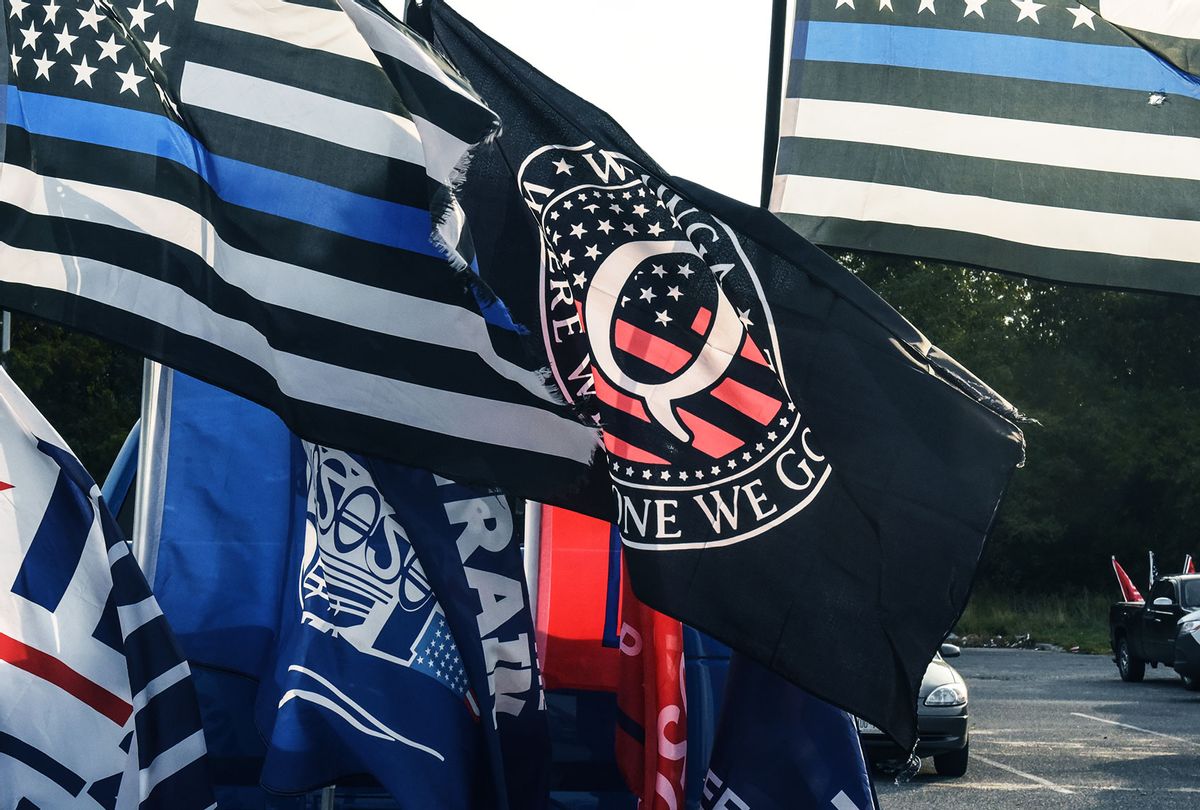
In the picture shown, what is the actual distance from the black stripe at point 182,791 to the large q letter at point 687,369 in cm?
148

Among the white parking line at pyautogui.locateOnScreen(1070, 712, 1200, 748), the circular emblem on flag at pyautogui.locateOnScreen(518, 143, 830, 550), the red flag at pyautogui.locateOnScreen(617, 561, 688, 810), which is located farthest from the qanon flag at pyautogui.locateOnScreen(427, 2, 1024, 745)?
the white parking line at pyautogui.locateOnScreen(1070, 712, 1200, 748)

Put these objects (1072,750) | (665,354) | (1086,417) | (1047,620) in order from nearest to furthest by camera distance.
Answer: (665,354), (1072,750), (1047,620), (1086,417)

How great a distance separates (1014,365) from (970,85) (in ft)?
153

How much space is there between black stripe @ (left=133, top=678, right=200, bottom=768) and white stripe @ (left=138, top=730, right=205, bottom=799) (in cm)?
1

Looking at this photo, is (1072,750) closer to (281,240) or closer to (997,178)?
(997,178)

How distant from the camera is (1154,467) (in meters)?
45.9

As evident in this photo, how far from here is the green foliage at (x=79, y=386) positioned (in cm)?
2745

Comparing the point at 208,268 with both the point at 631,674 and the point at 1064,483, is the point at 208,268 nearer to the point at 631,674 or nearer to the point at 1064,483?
the point at 631,674

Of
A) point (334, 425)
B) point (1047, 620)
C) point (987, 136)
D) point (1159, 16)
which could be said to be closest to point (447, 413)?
point (334, 425)

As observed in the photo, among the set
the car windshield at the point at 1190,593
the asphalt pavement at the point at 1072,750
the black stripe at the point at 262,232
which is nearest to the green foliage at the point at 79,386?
the asphalt pavement at the point at 1072,750

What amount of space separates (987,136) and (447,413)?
2.02 m

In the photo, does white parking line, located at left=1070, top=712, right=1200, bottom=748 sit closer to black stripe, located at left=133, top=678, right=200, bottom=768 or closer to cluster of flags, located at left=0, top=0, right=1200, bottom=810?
cluster of flags, located at left=0, top=0, right=1200, bottom=810

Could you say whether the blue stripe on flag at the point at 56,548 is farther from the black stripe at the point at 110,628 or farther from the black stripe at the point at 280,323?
the black stripe at the point at 280,323

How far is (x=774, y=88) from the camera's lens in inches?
196
